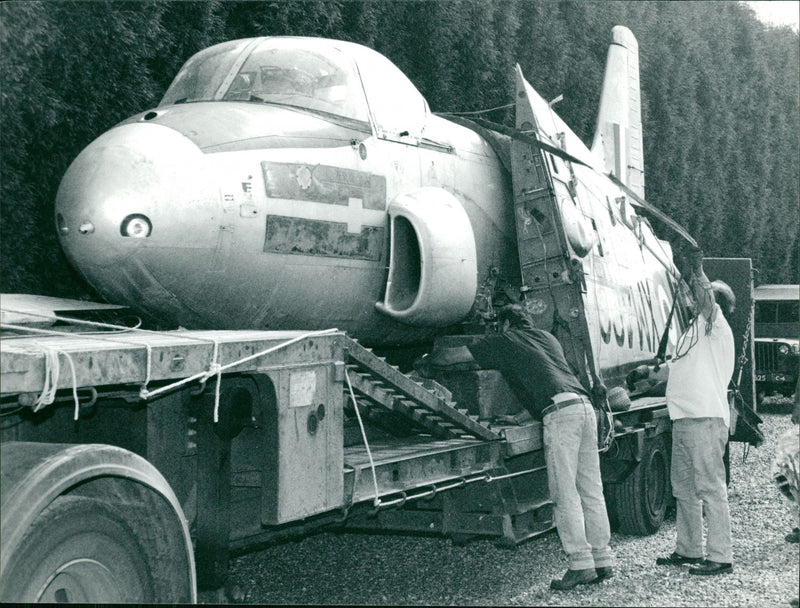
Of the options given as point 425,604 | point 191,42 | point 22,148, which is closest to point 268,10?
point 191,42

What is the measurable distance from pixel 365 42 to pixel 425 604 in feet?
19.8

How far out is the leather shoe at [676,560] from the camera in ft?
23.0

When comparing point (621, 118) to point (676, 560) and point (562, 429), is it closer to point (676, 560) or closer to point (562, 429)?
point (676, 560)

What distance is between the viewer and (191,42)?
8.57 m

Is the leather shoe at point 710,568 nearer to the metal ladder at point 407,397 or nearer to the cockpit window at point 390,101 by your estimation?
the metal ladder at point 407,397

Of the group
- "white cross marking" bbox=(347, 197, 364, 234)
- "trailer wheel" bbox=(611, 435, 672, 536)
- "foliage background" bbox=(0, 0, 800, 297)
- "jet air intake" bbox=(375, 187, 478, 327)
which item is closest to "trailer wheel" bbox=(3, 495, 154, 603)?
"white cross marking" bbox=(347, 197, 364, 234)

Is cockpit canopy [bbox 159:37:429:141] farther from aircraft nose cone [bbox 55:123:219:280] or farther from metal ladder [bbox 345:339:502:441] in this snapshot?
metal ladder [bbox 345:339:502:441]

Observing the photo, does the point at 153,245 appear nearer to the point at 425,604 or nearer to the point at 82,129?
the point at 425,604

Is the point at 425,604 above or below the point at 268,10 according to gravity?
below

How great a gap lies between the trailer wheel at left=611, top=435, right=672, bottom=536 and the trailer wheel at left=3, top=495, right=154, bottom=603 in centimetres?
531

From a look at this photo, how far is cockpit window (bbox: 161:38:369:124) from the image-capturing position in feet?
19.4

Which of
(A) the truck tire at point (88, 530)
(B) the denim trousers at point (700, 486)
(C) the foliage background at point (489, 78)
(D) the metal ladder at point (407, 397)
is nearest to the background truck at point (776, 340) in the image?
(C) the foliage background at point (489, 78)

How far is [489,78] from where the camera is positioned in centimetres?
1234

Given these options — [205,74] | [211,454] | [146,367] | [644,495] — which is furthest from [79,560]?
[644,495]
